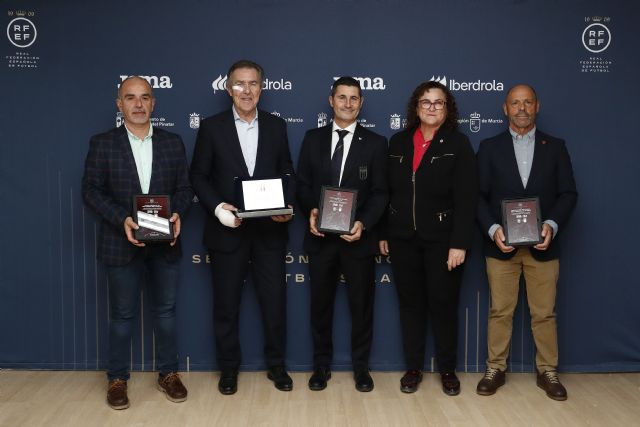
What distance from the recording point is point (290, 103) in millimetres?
4086

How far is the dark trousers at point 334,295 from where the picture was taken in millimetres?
3770

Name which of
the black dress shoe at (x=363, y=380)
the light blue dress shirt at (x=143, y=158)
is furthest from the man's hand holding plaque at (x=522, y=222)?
the light blue dress shirt at (x=143, y=158)

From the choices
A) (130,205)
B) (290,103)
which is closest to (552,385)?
(290,103)

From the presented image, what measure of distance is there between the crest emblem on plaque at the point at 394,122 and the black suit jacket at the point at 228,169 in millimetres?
717

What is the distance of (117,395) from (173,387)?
0.29 meters

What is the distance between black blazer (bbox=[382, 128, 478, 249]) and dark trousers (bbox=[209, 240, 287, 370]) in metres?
0.76

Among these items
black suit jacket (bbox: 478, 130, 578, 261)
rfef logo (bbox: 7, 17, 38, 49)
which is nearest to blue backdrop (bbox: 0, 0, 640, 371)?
rfef logo (bbox: 7, 17, 38, 49)

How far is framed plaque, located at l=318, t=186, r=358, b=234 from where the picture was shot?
3580mm

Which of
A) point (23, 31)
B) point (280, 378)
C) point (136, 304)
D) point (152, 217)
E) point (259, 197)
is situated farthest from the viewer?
point (23, 31)

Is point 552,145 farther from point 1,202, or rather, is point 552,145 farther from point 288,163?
point 1,202

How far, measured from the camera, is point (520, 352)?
4164 millimetres

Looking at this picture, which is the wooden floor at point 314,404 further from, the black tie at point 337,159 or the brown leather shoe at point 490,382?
the black tie at point 337,159

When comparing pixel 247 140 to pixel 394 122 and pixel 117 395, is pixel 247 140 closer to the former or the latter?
pixel 394 122

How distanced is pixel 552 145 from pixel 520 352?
1295 millimetres
